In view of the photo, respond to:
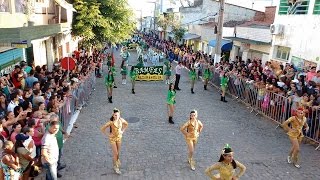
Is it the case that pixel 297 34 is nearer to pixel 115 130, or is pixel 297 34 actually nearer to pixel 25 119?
pixel 115 130

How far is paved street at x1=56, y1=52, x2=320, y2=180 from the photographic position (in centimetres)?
734

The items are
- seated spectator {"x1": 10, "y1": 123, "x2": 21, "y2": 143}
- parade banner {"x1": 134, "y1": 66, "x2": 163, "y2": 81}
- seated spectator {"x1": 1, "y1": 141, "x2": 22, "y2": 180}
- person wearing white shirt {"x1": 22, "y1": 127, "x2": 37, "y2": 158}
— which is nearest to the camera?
seated spectator {"x1": 1, "y1": 141, "x2": 22, "y2": 180}

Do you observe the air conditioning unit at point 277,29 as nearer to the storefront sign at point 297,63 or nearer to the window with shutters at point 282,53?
the window with shutters at point 282,53

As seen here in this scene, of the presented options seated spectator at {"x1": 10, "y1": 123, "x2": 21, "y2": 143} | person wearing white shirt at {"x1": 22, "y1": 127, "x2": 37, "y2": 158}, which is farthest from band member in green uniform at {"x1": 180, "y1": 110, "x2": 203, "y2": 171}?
seated spectator at {"x1": 10, "y1": 123, "x2": 21, "y2": 143}

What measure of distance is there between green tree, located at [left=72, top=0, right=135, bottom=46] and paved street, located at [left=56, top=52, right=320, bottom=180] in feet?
28.2

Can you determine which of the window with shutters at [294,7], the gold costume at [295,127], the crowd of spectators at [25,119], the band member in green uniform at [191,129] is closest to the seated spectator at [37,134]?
the crowd of spectators at [25,119]

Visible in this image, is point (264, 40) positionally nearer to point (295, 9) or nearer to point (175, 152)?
point (295, 9)

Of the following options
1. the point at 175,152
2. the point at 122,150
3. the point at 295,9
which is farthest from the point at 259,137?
the point at 295,9

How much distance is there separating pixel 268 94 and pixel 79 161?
7303mm

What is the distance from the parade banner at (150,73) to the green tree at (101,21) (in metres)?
5.24

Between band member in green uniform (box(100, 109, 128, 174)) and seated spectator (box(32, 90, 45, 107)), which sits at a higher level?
seated spectator (box(32, 90, 45, 107))

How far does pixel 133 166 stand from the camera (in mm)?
7562

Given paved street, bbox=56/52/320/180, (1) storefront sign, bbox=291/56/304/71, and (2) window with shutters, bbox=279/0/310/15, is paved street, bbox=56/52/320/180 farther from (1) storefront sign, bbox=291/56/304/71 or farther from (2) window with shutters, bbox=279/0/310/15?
(2) window with shutters, bbox=279/0/310/15

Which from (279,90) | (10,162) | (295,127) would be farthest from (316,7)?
(10,162)
